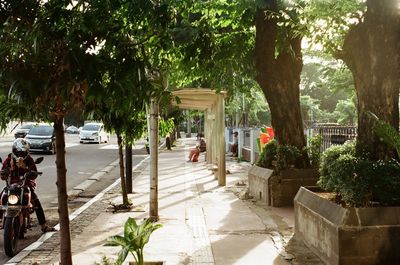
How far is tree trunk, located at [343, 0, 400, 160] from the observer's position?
6.81 meters

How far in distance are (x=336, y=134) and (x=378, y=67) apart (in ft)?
16.9

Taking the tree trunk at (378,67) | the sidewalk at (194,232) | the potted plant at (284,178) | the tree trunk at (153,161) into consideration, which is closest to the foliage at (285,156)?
the potted plant at (284,178)

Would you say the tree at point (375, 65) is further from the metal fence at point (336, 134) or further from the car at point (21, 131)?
the car at point (21, 131)

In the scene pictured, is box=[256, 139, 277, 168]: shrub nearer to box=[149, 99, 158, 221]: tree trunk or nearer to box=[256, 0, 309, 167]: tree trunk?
box=[256, 0, 309, 167]: tree trunk

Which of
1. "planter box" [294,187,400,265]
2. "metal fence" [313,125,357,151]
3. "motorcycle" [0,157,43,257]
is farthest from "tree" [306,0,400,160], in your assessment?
"motorcycle" [0,157,43,257]

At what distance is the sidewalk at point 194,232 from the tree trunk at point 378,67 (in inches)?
77.3

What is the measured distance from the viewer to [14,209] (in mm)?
7234

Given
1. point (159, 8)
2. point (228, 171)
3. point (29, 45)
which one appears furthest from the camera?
point (228, 171)

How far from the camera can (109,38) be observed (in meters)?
3.89

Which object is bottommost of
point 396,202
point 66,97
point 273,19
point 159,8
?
point 396,202

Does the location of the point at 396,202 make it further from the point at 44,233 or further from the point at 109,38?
the point at 44,233

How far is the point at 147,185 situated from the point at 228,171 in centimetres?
463

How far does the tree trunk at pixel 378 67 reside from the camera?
681 cm

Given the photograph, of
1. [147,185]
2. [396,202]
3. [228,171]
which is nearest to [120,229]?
[396,202]
